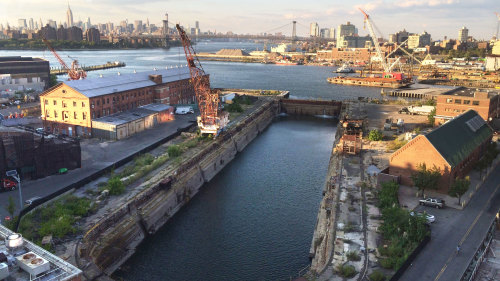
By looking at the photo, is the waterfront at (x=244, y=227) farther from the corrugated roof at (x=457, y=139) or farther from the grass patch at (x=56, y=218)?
the corrugated roof at (x=457, y=139)

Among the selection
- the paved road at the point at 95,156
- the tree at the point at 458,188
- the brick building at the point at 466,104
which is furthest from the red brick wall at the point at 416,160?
the paved road at the point at 95,156

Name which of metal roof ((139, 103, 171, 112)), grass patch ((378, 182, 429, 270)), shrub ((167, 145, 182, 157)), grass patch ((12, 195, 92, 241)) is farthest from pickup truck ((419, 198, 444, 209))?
metal roof ((139, 103, 171, 112))

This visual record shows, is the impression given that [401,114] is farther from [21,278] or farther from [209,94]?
[21,278]

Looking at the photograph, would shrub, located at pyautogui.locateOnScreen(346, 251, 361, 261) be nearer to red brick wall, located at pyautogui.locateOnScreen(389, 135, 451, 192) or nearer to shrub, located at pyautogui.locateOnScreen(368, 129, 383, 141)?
red brick wall, located at pyautogui.locateOnScreen(389, 135, 451, 192)

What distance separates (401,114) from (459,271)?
141 feet

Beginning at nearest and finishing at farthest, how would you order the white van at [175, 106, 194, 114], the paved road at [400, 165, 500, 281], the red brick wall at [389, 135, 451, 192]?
the paved road at [400, 165, 500, 281] < the red brick wall at [389, 135, 451, 192] < the white van at [175, 106, 194, 114]

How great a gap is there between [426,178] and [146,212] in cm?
1815

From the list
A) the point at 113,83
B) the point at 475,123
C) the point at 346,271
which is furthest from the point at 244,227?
the point at 113,83

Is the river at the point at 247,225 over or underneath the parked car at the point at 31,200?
underneath

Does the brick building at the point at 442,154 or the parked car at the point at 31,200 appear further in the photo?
the brick building at the point at 442,154

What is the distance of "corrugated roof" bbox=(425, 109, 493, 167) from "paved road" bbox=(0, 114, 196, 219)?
2438 centimetres

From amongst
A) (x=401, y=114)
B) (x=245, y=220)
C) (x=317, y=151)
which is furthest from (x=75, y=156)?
(x=401, y=114)

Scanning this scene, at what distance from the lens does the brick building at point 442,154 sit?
89.2ft

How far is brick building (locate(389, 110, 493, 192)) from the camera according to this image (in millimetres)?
27203
